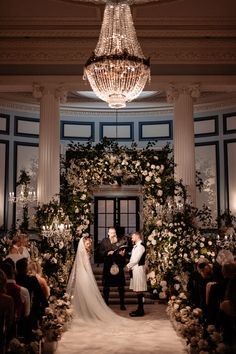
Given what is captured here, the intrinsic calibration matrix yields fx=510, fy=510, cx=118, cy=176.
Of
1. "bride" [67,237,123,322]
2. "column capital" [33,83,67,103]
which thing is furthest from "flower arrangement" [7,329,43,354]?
→ "column capital" [33,83,67,103]

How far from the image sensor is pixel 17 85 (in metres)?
11.9

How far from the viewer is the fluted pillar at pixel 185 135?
11.5 meters

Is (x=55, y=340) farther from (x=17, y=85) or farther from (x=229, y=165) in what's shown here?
(x=229, y=165)

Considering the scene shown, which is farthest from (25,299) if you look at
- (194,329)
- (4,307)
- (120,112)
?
(120,112)

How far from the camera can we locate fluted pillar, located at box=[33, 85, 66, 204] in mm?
11477

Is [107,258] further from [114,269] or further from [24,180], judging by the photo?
[24,180]

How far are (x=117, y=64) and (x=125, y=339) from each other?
12.4ft

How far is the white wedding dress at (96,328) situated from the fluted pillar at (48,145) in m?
2.66

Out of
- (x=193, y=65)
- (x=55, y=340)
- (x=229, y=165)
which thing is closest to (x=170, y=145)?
(x=229, y=165)

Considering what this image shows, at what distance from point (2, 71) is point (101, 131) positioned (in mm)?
4983

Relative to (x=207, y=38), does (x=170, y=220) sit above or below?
below

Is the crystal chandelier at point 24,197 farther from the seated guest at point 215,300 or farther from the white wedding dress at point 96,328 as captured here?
the seated guest at point 215,300

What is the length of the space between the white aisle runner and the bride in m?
0.37

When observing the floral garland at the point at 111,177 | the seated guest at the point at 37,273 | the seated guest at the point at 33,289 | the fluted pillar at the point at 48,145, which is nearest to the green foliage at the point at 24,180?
the floral garland at the point at 111,177
